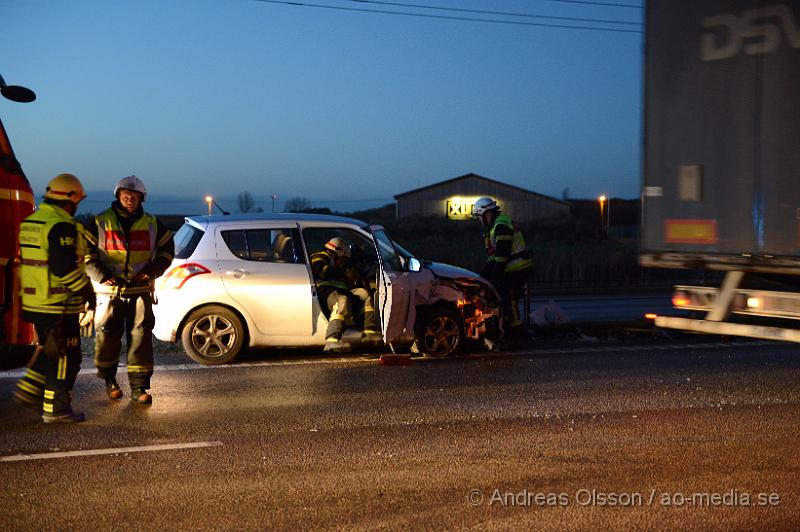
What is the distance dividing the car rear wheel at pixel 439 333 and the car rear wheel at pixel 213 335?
6.82 ft

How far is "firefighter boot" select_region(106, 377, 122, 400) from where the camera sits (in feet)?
28.1

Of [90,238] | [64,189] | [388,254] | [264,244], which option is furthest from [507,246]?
[64,189]

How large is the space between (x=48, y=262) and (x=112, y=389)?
1617 mm

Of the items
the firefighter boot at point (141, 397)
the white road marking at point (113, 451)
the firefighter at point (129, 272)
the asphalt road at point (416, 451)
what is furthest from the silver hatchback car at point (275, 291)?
the white road marking at point (113, 451)

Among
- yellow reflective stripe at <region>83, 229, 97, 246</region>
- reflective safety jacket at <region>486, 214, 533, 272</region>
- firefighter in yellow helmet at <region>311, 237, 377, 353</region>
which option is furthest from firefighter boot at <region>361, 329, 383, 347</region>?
yellow reflective stripe at <region>83, 229, 97, 246</region>

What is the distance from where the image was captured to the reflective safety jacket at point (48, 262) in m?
7.48

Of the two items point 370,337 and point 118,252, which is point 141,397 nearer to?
point 118,252

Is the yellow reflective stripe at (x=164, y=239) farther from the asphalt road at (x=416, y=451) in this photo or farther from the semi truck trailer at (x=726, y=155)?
the semi truck trailer at (x=726, y=155)

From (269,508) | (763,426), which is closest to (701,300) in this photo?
(763,426)

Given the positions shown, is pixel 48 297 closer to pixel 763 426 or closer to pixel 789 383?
pixel 763 426

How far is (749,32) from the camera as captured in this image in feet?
22.5

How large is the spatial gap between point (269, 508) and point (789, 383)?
629 cm

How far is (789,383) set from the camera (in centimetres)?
969

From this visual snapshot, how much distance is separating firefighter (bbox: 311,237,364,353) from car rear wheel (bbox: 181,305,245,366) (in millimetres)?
1000
